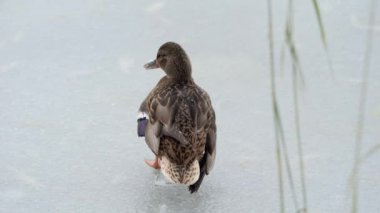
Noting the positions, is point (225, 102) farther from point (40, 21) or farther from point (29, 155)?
point (40, 21)

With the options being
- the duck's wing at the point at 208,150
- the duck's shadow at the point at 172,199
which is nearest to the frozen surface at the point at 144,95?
the duck's shadow at the point at 172,199

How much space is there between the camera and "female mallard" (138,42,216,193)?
3.81m

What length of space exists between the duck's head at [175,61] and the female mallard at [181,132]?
15 centimetres

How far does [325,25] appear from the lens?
5746 mm

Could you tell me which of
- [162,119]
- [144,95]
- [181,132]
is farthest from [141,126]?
[144,95]

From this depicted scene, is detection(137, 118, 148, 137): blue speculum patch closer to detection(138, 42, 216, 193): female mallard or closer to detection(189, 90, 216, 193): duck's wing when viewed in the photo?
detection(138, 42, 216, 193): female mallard

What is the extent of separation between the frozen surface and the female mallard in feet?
0.62

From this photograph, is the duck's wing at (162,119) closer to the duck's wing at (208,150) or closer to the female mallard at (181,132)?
the female mallard at (181,132)

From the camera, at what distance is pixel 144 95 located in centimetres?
496

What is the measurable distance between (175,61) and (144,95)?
0.66 m

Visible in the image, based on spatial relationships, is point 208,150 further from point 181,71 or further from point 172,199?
point 181,71

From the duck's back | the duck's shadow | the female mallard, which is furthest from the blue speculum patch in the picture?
the duck's shadow

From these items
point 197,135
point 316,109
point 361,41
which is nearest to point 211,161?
point 197,135

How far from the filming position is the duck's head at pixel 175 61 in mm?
4297
